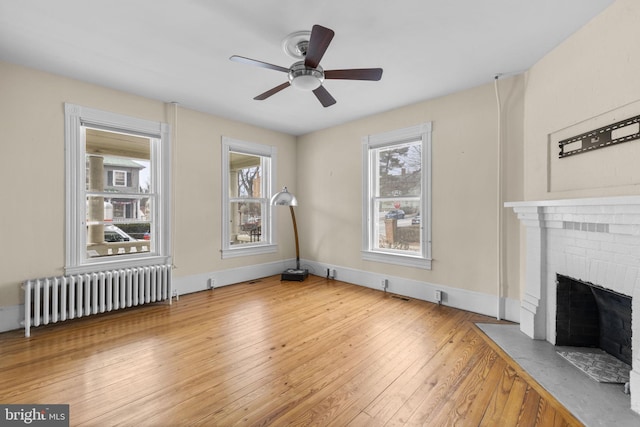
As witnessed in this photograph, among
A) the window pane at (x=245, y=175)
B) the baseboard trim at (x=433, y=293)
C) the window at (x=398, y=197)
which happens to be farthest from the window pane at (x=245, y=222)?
the window at (x=398, y=197)

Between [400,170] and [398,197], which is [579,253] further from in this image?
[400,170]

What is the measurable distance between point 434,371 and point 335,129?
3896 millimetres

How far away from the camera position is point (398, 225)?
13.9ft

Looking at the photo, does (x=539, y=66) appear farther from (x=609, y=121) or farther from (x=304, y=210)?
(x=304, y=210)

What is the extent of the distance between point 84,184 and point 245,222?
2.26m

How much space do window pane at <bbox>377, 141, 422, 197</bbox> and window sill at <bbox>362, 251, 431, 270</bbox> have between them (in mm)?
908

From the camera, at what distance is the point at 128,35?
2.32 m

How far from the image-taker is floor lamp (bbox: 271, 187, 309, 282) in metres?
4.40

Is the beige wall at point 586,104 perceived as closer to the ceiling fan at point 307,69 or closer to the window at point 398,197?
the window at point 398,197

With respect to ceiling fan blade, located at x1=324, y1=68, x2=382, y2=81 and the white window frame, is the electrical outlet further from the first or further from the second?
the white window frame

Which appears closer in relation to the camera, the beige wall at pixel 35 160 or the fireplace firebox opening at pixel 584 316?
the fireplace firebox opening at pixel 584 316

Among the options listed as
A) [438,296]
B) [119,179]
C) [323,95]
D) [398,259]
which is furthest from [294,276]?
[323,95]

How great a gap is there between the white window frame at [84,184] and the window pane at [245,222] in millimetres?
1089

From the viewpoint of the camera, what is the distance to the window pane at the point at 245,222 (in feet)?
15.6
